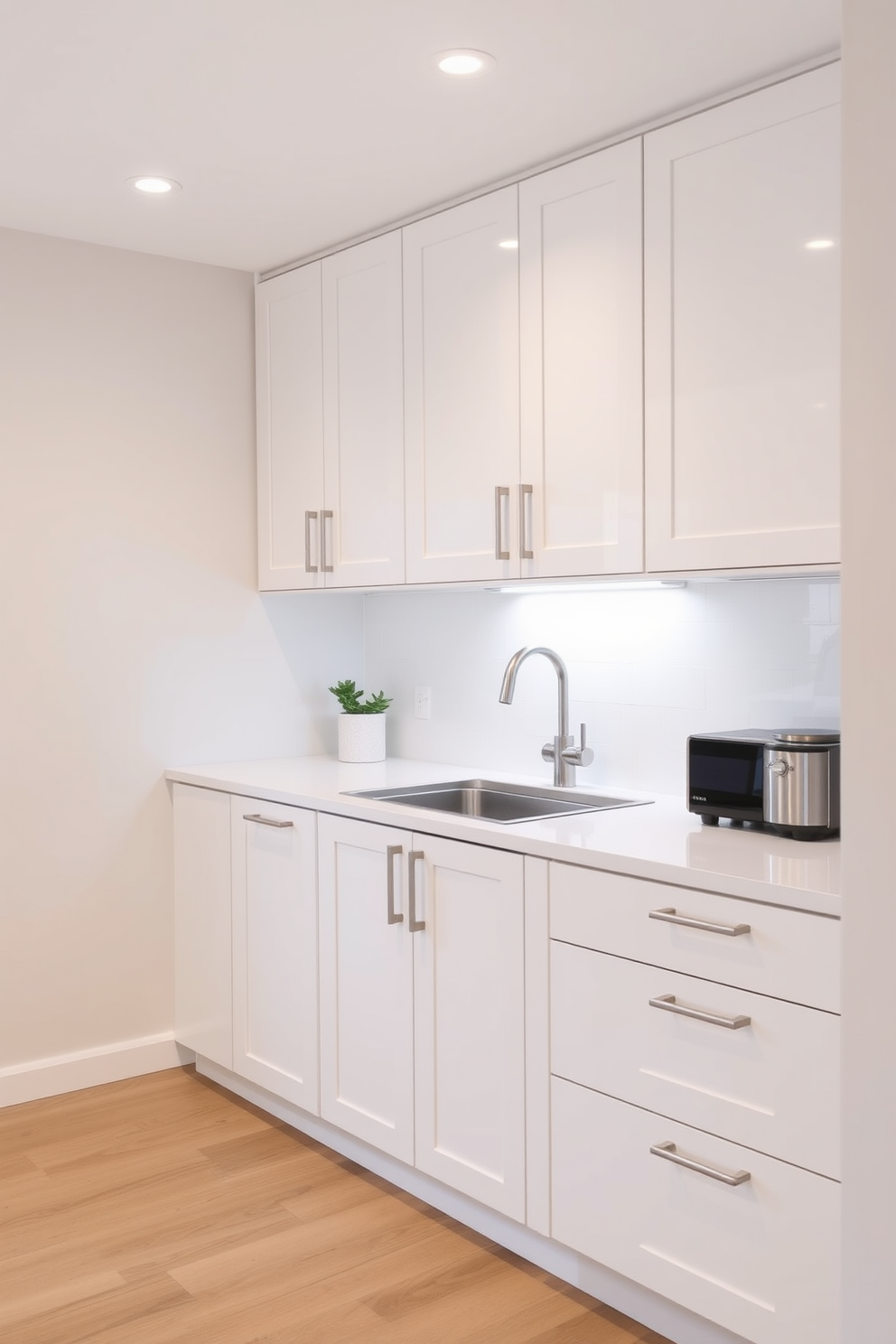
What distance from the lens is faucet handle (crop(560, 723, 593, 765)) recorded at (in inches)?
118

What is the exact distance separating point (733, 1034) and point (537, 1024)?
465 millimetres

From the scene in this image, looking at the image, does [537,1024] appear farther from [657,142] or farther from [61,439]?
[61,439]

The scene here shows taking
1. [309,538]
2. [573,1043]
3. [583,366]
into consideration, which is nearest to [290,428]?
[309,538]

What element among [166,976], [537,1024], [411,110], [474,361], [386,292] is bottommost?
[166,976]

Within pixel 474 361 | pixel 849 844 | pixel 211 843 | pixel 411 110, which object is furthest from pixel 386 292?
pixel 849 844

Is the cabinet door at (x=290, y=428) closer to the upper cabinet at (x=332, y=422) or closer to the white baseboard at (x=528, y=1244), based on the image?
the upper cabinet at (x=332, y=422)

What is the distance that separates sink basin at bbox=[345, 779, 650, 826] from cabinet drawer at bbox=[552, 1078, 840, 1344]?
32.3 inches

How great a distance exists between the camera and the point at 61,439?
3.28 m

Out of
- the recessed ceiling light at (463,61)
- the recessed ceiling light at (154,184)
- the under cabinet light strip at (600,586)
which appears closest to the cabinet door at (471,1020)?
the under cabinet light strip at (600,586)

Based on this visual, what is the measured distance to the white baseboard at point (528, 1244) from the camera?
2094 mm

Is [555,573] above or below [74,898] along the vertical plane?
above

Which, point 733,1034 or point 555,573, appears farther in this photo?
point 555,573

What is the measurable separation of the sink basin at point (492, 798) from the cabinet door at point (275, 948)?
225mm

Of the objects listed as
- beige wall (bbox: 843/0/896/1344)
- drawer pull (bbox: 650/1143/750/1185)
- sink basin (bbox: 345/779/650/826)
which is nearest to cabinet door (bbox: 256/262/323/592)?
sink basin (bbox: 345/779/650/826)
